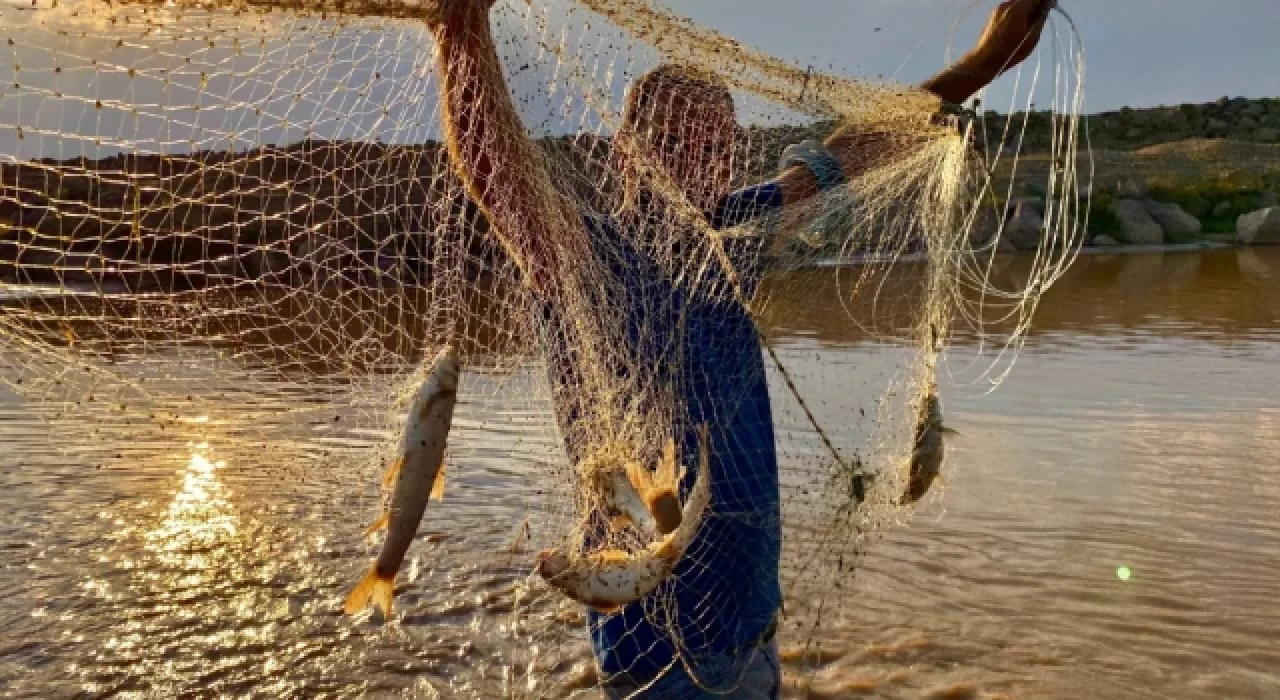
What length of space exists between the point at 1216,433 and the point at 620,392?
7852 millimetres

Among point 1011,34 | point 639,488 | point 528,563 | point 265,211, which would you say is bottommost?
point 528,563

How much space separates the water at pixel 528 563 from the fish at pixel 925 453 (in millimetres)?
819

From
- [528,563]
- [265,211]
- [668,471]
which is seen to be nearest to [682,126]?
[668,471]

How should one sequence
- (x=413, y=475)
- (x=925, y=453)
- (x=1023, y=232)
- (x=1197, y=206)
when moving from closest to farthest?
1. (x=413, y=475)
2. (x=925, y=453)
3. (x=1023, y=232)
4. (x=1197, y=206)

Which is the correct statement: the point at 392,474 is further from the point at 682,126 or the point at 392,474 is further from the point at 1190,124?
the point at 1190,124

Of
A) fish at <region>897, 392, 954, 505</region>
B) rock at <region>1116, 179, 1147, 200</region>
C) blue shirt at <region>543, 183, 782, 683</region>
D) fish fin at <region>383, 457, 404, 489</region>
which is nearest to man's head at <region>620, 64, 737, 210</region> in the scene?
blue shirt at <region>543, 183, 782, 683</region>

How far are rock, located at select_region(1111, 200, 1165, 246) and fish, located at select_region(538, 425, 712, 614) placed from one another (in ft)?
114

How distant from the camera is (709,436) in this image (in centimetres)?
322

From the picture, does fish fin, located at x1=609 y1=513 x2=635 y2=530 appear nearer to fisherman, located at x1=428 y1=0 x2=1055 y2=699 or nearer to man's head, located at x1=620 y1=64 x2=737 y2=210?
fisherman, located at x1=428 y1=0 x2=1055 y2=699

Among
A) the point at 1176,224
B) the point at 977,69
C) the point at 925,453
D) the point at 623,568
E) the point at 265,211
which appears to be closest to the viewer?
the point at 623,568

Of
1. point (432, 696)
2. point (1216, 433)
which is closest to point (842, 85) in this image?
point (432, 696)

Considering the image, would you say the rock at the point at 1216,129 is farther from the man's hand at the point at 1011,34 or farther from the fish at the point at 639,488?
the fish at the point at 639,488

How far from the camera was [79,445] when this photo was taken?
977cm

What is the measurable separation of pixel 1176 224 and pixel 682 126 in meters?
36.1
